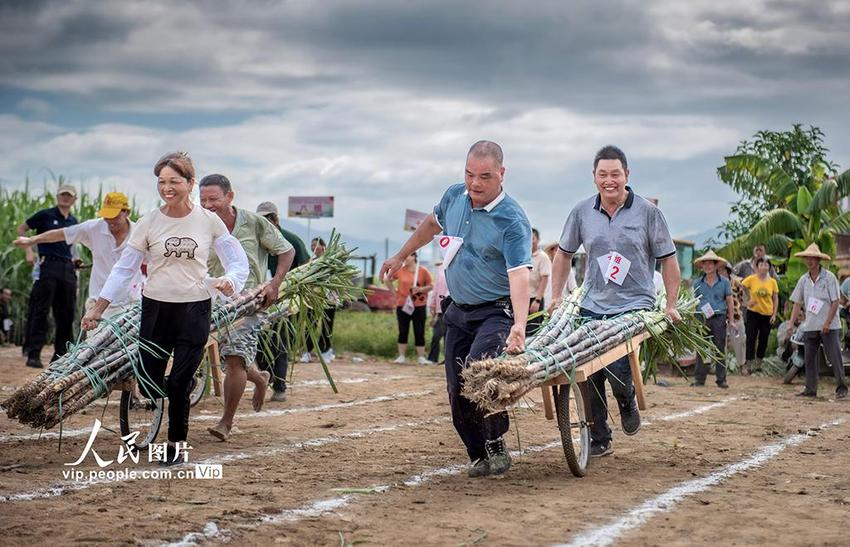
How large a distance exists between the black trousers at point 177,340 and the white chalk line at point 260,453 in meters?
0.41

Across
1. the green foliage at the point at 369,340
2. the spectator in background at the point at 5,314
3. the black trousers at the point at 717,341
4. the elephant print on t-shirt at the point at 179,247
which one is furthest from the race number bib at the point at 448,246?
the green foliage at the point at 369,340

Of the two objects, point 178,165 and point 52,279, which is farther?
point 52,279

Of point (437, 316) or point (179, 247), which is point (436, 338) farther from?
point (179, 247)

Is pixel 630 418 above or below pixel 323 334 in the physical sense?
below

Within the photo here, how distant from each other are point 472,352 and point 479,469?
809mm

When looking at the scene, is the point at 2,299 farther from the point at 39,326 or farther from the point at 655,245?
the point at 655,245

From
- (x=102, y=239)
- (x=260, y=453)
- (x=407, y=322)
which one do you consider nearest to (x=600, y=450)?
(x=260, y=453)

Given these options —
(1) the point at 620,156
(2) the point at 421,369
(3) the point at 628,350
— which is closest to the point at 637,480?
(3) the point at 628,350

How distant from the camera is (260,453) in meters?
8.59

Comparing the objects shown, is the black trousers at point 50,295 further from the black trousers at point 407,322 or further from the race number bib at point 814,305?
the race number bib at point 814,305

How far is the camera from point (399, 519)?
6246 mm

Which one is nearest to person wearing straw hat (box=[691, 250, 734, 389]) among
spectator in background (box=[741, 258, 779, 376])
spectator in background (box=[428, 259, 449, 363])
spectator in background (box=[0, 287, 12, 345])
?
spectator in background (box=[741, 258, 779, 376])

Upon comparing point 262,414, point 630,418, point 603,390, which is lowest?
point 262,414

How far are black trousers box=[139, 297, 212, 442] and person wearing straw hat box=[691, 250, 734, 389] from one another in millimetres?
10737
